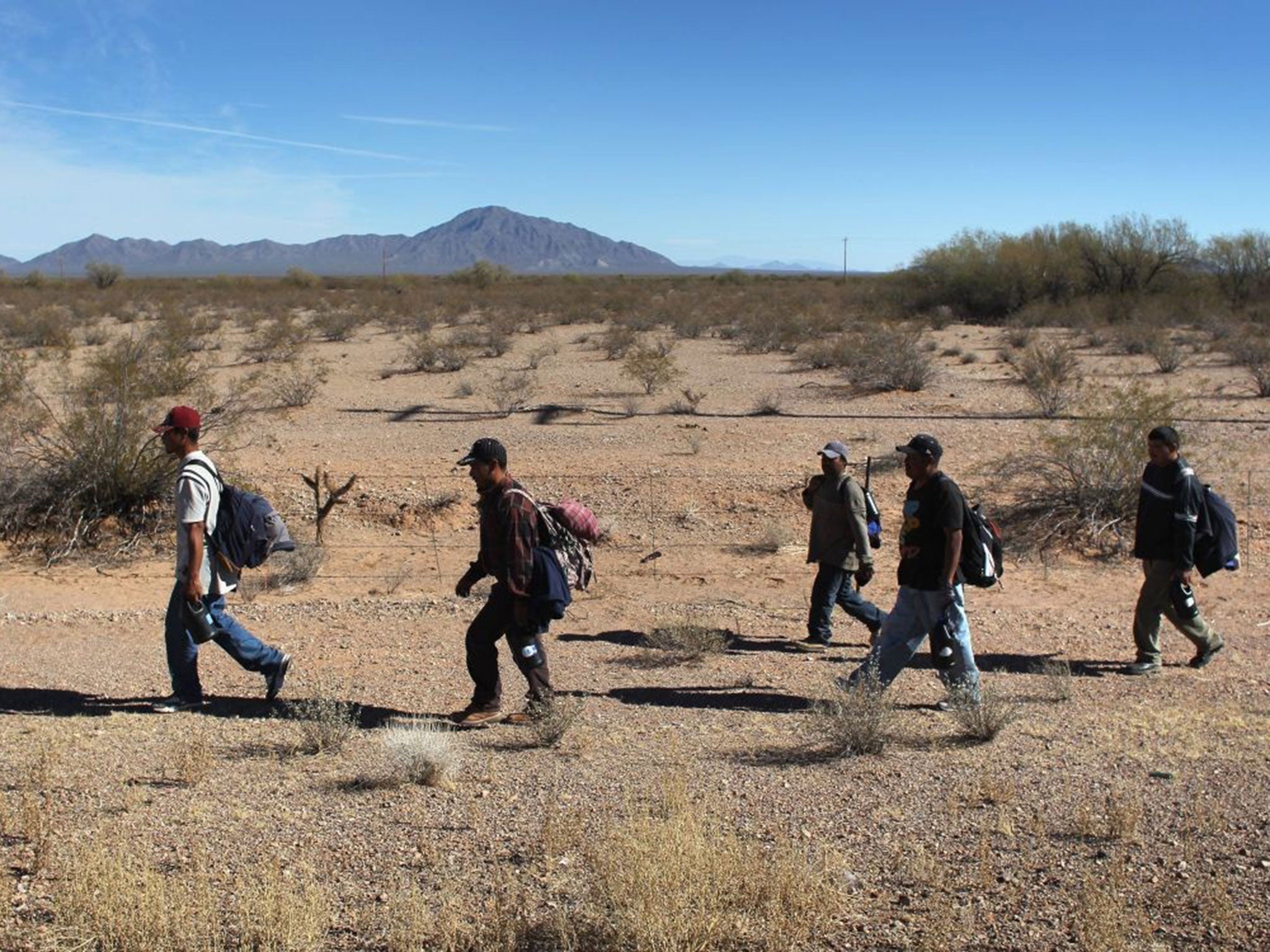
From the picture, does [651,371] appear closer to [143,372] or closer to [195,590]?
[143,372]

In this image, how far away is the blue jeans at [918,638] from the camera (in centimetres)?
651

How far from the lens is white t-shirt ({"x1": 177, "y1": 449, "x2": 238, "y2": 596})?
6270 millimetres

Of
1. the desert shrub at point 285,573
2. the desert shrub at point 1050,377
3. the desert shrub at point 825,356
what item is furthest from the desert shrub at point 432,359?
the desert shrub at point 285,573

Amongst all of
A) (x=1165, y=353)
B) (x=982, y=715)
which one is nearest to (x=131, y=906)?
(x=982, y=715)

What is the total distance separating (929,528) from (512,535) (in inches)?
88.1

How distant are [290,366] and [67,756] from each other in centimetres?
2217

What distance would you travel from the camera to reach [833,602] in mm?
8172

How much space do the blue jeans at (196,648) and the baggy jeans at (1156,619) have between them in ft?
17.3

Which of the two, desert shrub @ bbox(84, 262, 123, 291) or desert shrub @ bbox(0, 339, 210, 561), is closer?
desert shrub @ bbox(0, 339, 210, 561)

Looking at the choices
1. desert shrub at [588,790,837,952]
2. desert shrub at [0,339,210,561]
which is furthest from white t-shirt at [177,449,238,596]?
desert shrub at [0,339,210,561]

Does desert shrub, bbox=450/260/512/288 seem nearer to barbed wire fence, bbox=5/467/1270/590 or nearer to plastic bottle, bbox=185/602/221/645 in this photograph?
barbed wire fence, bbox=5/467/1270/590

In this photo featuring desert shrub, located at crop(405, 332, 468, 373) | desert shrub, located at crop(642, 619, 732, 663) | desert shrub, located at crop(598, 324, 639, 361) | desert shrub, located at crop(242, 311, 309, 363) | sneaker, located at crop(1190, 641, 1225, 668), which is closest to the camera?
sneaker, located at crop(1190, 641, 1225, 668)

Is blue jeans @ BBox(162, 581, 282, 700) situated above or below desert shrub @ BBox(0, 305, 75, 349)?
below

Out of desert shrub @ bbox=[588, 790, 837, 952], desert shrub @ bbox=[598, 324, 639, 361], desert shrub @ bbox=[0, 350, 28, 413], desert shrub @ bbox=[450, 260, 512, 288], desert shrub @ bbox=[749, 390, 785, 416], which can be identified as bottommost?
desert shrub @ bbox=[588, 790, 837, 952]
